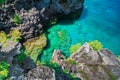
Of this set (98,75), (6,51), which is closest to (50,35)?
(98,75)

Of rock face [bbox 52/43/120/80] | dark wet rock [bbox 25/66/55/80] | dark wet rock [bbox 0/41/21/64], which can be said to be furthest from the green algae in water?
dark wet rock [bbox 25/66/55/80]

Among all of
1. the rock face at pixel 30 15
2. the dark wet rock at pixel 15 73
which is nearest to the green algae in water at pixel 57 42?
the rock face at pixel 30 15

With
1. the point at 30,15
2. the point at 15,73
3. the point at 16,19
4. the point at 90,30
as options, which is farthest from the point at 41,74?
the point at 90,30

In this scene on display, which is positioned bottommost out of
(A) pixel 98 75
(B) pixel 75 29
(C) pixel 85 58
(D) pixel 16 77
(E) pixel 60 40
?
(D) pixel 16 77

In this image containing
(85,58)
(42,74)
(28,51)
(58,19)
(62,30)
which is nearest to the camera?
(42,74)

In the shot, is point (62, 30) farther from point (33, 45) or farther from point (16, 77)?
point (16, 77)

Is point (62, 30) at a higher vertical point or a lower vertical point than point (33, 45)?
higher
